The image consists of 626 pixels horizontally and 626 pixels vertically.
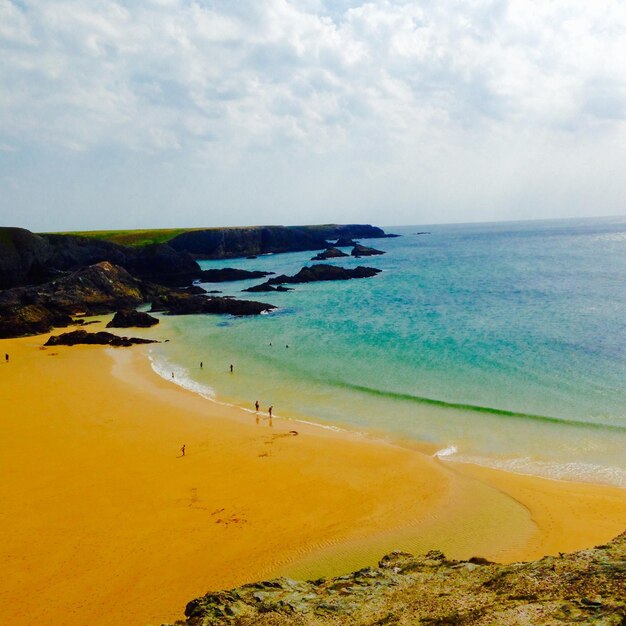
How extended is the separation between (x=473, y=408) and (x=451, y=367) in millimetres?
7013

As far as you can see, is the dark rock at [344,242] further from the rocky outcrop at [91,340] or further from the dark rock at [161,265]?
the rocky outcrop at [91,340]

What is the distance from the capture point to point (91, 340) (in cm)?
4212

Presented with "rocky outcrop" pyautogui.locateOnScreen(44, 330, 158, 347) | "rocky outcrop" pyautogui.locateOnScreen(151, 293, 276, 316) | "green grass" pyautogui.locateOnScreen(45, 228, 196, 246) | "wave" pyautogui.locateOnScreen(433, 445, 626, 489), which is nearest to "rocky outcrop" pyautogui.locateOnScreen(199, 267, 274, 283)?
"rocky outcrop" pyautogui.locateOnScreen(151, 293, 276, 316)

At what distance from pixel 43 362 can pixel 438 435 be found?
29.3m

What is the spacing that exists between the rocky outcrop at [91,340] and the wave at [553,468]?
30.3 m

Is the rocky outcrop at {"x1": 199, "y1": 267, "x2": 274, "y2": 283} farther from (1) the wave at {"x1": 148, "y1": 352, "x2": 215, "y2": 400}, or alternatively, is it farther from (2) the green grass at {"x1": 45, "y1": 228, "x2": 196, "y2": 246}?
(1) the wave at {"x1": 148, "y1": 352, "x2": 215, "y2": 400}

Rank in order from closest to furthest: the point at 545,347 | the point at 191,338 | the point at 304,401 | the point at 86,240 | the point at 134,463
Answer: the point at 134,463, the point at 304,401, the point at 545,347, the point at 191,338, the point at 86,240

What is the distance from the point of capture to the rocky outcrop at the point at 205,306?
178ft

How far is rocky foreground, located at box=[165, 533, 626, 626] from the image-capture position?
6355 millimetres

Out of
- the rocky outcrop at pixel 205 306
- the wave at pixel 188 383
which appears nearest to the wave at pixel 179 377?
the wave at pixel 188 383

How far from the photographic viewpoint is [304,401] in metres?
27.2

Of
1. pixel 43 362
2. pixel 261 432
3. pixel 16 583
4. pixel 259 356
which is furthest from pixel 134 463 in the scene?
pixel 43 362

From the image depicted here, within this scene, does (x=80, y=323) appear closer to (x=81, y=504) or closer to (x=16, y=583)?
(x=81, y=504)

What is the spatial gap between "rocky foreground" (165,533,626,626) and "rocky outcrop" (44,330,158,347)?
36.3m
